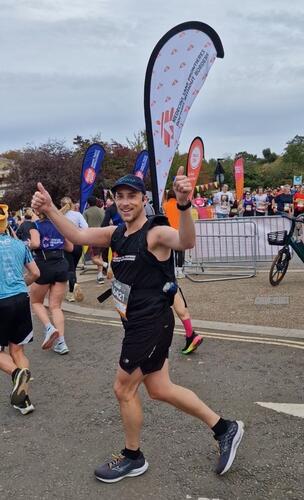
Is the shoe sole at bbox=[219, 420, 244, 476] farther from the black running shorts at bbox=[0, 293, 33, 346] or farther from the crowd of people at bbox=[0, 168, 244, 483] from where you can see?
the black running shorts at bbox=[0, 293, 33, 346]

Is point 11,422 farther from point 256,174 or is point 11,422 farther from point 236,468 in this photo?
point 256,174

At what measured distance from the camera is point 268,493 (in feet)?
9.52

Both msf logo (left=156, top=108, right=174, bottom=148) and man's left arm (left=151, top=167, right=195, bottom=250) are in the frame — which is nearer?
man's left arm (left=151, top=167, right=195, bottom=250)

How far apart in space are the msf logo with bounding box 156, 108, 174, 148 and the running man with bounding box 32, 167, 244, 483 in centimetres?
221

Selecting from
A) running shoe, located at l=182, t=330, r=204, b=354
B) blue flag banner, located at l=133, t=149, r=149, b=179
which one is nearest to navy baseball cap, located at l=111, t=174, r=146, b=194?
running shoe, located at l=182, t=330, r=204, b=354

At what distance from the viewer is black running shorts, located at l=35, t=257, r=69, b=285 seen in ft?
19.3

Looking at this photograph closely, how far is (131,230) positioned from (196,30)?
3.12 meters

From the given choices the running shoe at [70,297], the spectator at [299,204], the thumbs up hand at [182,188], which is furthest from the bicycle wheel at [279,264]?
the spectator at [299,204]

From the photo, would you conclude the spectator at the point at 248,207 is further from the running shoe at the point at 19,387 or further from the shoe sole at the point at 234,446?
the shoe sole at the point at 234,446

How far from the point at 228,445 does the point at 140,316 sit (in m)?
1.01

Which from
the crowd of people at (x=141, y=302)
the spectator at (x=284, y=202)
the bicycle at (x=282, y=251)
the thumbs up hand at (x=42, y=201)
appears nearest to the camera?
the crowd of people at (x=141, y=302)

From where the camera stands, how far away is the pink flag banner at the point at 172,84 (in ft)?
16.4

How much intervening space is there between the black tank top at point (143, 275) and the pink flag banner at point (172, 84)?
2.15m

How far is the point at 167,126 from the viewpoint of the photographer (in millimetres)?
5207
